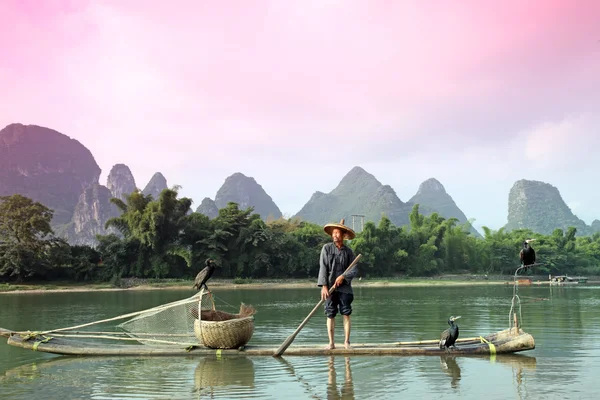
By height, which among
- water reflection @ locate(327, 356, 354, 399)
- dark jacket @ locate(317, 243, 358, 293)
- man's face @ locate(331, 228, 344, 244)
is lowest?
water reflection @ locate(327, 356, 354, 399)

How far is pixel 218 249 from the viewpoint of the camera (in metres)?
37.6

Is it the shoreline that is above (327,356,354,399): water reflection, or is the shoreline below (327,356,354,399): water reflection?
below

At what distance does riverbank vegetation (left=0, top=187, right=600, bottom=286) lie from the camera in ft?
111

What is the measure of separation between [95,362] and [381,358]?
3539 mm

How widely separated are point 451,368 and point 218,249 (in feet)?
109

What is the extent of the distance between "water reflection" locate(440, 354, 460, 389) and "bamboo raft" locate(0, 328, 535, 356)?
78mm

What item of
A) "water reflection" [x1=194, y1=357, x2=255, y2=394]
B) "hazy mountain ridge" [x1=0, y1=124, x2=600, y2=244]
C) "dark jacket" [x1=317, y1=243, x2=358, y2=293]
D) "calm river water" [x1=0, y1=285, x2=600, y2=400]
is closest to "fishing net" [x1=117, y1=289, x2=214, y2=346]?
"calm river water" [x1=0, y1=285, x2=600, y2=400]

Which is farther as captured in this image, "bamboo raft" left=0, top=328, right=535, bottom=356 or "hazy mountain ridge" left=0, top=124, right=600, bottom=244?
"hazy mountain ridge" left=0, top=124, right=600, bottom=244

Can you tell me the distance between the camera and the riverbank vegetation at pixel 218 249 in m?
33.7

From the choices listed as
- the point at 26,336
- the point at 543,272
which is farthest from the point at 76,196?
the point at 26,336

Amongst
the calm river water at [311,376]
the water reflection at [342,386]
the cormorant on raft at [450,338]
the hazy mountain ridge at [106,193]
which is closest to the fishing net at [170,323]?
the calm river water at [311,376]

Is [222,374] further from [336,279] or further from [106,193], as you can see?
[106,193]

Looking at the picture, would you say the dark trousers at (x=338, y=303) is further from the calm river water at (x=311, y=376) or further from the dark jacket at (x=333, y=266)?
the calm river water at (x=311, y=376)

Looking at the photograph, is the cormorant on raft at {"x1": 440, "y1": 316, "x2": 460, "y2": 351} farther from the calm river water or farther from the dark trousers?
the dark trousers
